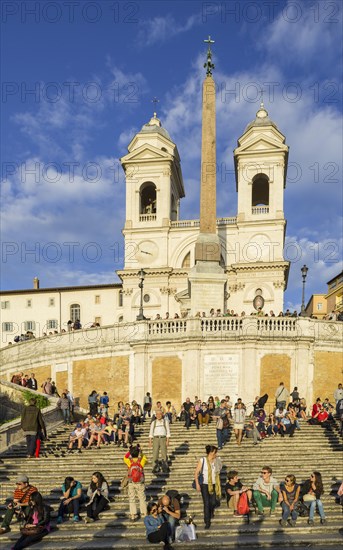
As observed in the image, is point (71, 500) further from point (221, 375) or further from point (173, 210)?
point (173, 210)

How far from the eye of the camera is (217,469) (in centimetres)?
1417

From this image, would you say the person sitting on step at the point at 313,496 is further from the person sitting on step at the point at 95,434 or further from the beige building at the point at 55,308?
the beige building at the point at 55,308

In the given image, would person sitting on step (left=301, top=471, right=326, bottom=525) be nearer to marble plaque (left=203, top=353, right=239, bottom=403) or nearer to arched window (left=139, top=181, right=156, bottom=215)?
marble plaque (left=203, top=353, right=239, bottom=403)

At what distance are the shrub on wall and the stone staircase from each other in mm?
2087

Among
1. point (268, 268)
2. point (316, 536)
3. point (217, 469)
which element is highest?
point (268, 268)

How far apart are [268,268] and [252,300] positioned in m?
3.09

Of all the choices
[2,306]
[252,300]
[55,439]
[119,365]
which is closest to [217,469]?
[55,439]

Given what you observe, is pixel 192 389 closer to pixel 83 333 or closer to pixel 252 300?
pixel 83 333

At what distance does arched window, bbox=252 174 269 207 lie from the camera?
60766 millimetres

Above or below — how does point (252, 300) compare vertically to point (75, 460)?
above

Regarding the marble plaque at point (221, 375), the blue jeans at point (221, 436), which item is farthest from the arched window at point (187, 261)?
the blue jeans at point (221, 436)

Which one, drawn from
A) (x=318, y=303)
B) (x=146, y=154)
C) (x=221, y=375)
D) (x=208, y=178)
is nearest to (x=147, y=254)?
(x=146, y=154)

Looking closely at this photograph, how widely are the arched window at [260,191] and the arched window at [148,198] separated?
31.7 feet

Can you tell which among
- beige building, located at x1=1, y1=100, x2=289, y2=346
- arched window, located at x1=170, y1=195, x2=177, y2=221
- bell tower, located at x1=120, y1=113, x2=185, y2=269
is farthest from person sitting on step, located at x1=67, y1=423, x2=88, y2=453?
arched window, located at x1=170, y1=195, x2=177, y2=221
